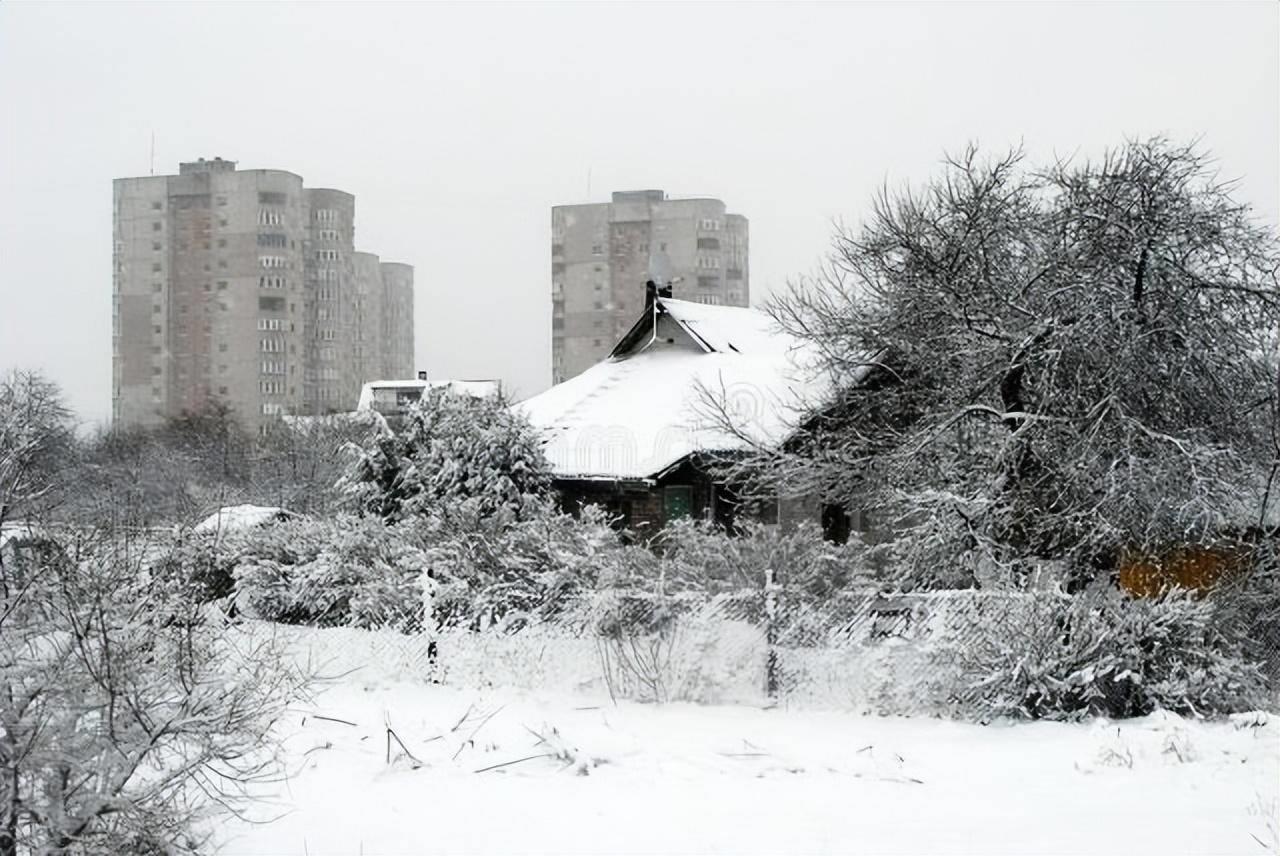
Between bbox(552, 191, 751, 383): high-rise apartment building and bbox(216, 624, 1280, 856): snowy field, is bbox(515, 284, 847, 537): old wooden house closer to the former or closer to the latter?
bbox(216, 624, 1280, 856): snowy field

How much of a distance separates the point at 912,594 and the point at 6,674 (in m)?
7.97

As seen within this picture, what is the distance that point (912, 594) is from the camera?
453 inches

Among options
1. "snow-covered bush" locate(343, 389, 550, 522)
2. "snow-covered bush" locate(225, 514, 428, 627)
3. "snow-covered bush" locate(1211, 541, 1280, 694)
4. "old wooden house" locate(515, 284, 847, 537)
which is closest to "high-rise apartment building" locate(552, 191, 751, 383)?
"old wooden house" locate(515, 284, 847, 537)

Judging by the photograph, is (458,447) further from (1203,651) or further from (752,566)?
(1203,651)

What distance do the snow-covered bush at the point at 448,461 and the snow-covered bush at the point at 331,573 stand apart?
208cm

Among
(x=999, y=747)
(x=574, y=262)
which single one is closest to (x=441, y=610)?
(x=999, y=747)

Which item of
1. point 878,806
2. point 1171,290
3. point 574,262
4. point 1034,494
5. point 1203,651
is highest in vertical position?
point 574,262

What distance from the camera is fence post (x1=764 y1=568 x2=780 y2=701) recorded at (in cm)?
1140

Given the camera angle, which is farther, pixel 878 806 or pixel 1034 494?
pixel 1034 494

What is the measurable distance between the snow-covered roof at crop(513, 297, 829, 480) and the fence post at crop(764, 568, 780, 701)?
29.2ft

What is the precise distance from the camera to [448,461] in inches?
749

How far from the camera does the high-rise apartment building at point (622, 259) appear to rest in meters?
76.9

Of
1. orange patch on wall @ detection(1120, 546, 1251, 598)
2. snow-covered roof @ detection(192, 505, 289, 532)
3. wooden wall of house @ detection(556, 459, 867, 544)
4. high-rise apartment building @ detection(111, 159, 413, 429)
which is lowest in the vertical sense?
orange patch on wall @ detection(1120, 546, 1251, 598)

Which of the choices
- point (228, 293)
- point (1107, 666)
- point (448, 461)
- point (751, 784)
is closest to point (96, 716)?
point (751, 784)
